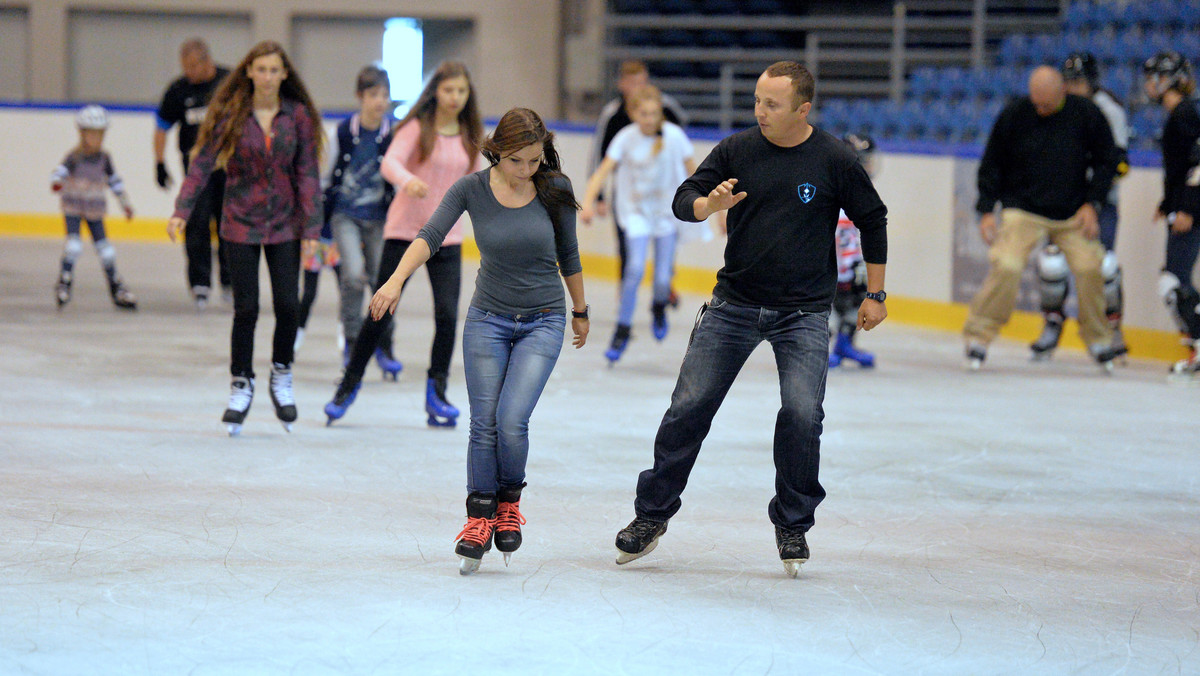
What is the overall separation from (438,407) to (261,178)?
4.26 ft

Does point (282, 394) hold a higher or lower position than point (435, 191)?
lower

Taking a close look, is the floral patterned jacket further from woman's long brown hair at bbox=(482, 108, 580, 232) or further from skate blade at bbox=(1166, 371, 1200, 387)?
skate blade at bbox=(1166, 371, 1200, 387)

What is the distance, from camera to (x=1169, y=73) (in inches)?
342

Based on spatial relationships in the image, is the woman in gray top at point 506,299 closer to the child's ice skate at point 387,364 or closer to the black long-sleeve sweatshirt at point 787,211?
the black long-sleeve sweatshirt at point 787,211

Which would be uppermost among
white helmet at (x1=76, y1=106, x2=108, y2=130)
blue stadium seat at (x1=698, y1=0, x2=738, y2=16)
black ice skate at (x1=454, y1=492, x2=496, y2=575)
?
blue stadium seat at (x1=698, y1=0, x2=738, y2=16)

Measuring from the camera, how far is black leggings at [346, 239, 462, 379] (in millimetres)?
6473

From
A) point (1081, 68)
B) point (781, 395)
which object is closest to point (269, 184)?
point (781, 395)

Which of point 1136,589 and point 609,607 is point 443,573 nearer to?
point 609,607

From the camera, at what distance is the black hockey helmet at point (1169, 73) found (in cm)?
869

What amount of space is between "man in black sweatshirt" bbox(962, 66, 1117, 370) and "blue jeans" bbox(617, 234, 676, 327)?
1.85m

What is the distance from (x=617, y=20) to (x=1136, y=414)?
509 inches

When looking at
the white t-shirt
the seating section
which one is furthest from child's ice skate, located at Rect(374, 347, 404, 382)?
the seating section

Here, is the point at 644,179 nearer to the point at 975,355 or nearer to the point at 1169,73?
the point at 975,355

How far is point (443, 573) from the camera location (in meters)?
4.33
